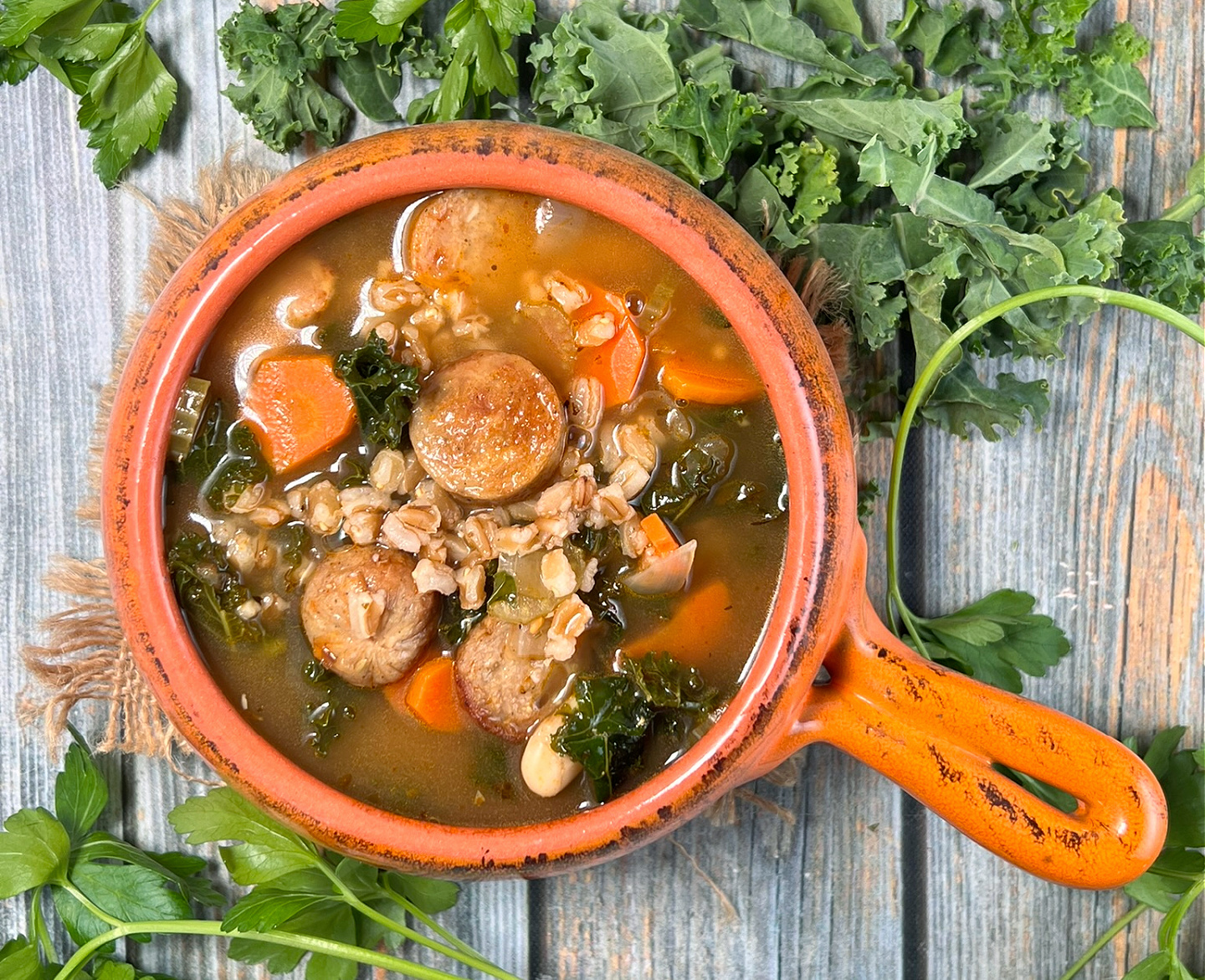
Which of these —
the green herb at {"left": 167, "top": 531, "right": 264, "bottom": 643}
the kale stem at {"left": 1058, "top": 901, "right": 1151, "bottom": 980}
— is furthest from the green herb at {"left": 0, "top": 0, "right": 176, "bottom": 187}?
the kale stem at {"left": 1058, "top": 901, "right": 1151, "bottom": 980}

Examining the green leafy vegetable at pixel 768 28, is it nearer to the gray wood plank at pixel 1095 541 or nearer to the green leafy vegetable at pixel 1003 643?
the gray wood plank at pixel 1095 541

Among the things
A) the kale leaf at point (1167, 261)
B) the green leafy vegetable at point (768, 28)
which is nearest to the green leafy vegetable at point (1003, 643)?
the kale leaf at point (1167, 261)

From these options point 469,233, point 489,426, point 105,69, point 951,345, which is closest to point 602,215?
point 469,233

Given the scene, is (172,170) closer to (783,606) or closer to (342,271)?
(342,271)

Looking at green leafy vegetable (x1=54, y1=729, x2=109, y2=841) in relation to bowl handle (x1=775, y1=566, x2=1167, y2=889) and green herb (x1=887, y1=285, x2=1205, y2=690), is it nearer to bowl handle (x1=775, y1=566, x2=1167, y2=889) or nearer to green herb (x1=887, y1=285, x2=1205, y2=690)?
bowl handle (x1=775, y1=566, x2=1167, y2=889)

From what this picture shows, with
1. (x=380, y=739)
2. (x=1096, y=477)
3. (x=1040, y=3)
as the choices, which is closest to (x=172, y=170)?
(x=380, y=739)

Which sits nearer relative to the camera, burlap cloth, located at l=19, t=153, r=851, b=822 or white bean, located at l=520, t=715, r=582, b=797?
white bean, located at l=520, t=715, r=582, b=797
